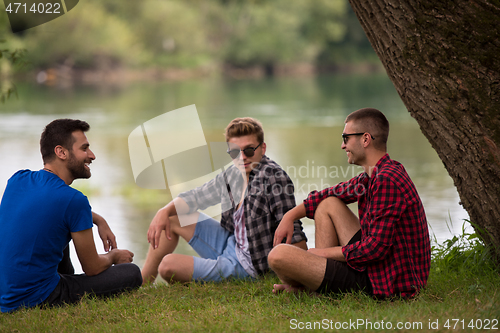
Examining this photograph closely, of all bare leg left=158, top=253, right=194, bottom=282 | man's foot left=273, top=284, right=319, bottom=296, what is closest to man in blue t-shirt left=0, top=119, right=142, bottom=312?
bare leg left=158, top=253, right=194, bottom=282

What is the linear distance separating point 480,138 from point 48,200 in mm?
2683

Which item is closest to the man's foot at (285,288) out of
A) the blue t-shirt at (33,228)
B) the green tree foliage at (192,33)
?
the blue t-shirt at (33,228)

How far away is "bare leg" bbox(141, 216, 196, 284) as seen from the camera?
3.98 meters

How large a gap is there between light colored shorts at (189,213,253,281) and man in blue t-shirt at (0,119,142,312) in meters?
0.74

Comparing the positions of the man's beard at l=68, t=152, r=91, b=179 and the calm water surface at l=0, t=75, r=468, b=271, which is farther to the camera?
the calm water surface at l=0, t=75, r=468, b=271

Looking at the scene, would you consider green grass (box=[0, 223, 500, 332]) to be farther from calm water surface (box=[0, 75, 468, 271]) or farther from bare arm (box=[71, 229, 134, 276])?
calm water surface (box=[0, 75, 468, 271])

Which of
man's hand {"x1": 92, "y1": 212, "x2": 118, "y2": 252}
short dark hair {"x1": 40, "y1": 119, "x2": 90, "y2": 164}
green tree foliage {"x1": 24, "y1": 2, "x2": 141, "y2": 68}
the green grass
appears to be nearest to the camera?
the green grass

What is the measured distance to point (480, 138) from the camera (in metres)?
3.23

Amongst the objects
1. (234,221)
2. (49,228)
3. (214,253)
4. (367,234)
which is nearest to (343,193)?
(367,234)

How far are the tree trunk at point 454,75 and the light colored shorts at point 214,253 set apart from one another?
1663 millimetres

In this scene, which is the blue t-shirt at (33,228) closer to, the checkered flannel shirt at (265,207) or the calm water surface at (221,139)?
the checkered flannel shirt at (265,207)

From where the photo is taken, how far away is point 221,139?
47.3 feet

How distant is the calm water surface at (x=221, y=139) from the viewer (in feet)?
24.7

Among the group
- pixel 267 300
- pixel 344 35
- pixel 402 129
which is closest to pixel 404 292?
pixel 267 300
